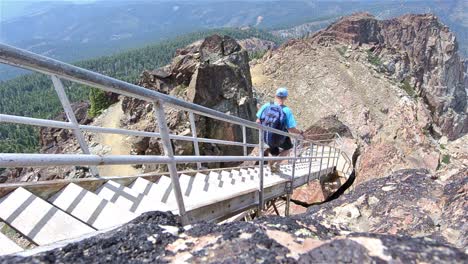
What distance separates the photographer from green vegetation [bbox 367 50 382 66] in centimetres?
4374

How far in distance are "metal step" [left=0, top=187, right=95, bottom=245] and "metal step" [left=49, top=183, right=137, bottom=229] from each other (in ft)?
0.44

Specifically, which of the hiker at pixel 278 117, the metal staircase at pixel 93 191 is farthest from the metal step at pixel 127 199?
the hiker at pixel 278 117

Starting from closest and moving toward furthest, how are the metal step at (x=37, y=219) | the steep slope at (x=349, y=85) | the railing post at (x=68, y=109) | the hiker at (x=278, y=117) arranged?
1. the metal step at (x=37, y=219)
2. the railing post at (x=68, y=109)
3. the hiker at (x=278, y=117)
4. the steep slope at (x=349, y=85)

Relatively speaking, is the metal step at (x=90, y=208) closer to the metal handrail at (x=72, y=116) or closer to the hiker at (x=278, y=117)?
the metal handrail at (x=72, y=116)

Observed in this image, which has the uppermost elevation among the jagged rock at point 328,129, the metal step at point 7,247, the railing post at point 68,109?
the railing post at point 68,109

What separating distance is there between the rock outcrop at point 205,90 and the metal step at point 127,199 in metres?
13.6

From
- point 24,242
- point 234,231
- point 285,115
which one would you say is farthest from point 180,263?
point 285,115

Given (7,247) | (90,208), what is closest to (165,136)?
(90,208)

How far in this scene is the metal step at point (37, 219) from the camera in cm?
243

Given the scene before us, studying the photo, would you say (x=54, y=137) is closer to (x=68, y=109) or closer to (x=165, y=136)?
(x=68, y=109)

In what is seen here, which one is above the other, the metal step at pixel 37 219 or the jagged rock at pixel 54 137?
the metal step at pixel 37 219

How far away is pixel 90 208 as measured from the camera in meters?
2.95

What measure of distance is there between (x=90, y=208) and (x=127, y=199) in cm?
44

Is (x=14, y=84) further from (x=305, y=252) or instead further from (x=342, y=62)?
(x=305, y=252)
